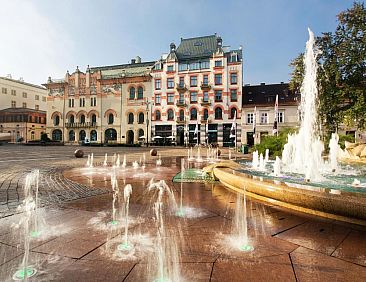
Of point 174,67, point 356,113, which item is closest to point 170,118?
point 174,67

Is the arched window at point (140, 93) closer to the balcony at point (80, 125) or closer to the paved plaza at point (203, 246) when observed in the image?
the balcony at point (80, 125)

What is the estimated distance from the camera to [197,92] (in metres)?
43.6

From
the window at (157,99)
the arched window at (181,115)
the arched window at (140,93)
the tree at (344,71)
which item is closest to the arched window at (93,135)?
the arched window at (140,93)

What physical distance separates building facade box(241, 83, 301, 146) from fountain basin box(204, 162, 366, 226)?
3388 cm

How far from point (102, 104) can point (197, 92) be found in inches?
815

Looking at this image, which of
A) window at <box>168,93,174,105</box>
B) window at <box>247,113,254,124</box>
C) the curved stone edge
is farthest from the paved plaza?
window at <box>168,93,174,105</box>

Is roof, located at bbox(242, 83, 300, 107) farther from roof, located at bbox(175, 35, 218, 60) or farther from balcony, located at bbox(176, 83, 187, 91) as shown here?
balcony, located at bbox(176, 83, 187, 91)

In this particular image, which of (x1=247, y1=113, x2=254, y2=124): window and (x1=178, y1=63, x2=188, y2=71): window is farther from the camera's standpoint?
(x1=178, y1=63, x2=188, y2=71): window

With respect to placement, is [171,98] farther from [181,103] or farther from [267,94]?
[267,94]

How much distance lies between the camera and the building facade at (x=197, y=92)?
41.8 meters

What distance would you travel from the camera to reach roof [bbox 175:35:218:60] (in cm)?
4400

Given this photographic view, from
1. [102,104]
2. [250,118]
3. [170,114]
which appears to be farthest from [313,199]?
[102,104]

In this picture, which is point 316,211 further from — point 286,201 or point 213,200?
point 213,200

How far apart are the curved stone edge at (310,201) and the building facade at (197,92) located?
3534 centimetres
